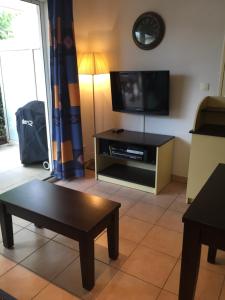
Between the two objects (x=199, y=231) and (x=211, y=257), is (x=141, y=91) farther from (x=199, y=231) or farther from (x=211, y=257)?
(x=199, y=231)

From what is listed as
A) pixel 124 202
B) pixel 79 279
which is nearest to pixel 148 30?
pixel 124 202

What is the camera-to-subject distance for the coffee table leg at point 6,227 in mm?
1998

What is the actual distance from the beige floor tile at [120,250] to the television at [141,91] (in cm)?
166

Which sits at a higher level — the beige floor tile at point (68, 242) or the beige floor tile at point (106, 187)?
the beige floor tile at point (106, 187)

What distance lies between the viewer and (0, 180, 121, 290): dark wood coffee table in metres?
1.63

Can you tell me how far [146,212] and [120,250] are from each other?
0.65 metres

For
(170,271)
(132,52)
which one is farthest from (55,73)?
(170,271)

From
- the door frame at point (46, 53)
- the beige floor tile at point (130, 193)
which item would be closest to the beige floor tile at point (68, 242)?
the beige floor tile at point (130, 193)

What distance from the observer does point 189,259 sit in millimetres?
1225

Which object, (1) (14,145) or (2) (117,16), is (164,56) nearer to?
(2) (117,16)

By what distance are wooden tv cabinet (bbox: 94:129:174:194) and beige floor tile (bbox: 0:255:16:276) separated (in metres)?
1.63

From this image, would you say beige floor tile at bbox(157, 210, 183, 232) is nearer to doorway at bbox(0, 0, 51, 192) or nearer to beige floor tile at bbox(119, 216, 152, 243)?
beige floor tile at bbox(119, 216, 152, 243)

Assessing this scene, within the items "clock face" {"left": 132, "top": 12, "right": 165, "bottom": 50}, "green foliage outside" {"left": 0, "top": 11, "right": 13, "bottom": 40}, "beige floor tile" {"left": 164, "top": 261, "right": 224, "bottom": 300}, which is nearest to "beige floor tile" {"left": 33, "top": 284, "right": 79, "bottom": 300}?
"beige floor tile" {"left": 164, "top": 261, "right": 224, "bottom": 300}

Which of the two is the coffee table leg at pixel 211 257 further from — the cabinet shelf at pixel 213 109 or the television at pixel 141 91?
the television at pixel 141 91
